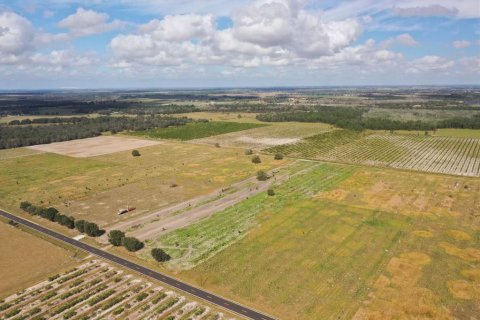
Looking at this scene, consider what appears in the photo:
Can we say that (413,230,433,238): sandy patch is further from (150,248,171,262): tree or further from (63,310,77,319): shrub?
(63,310,77,319): shrub

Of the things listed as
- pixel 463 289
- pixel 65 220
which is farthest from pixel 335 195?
pixel 65 220

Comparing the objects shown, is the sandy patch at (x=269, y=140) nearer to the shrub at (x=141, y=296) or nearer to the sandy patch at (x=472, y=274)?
the sandy patch at (x=472, y=274)

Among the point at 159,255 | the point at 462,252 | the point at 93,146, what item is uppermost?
the point at 93,146

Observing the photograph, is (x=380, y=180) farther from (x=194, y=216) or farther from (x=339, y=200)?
(x=194, y=216)

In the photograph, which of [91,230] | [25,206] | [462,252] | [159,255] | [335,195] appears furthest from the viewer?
[335,195]

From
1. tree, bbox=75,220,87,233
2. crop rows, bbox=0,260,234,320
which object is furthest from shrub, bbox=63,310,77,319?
tree, bbox=75,220,87,233

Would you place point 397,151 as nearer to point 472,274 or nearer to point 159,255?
point 472,274

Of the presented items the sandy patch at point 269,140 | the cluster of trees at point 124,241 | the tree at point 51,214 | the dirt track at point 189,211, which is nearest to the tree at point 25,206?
the tree at point 51,214

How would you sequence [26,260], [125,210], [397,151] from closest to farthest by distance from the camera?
[26,260] → [125,210] → [397,151]
